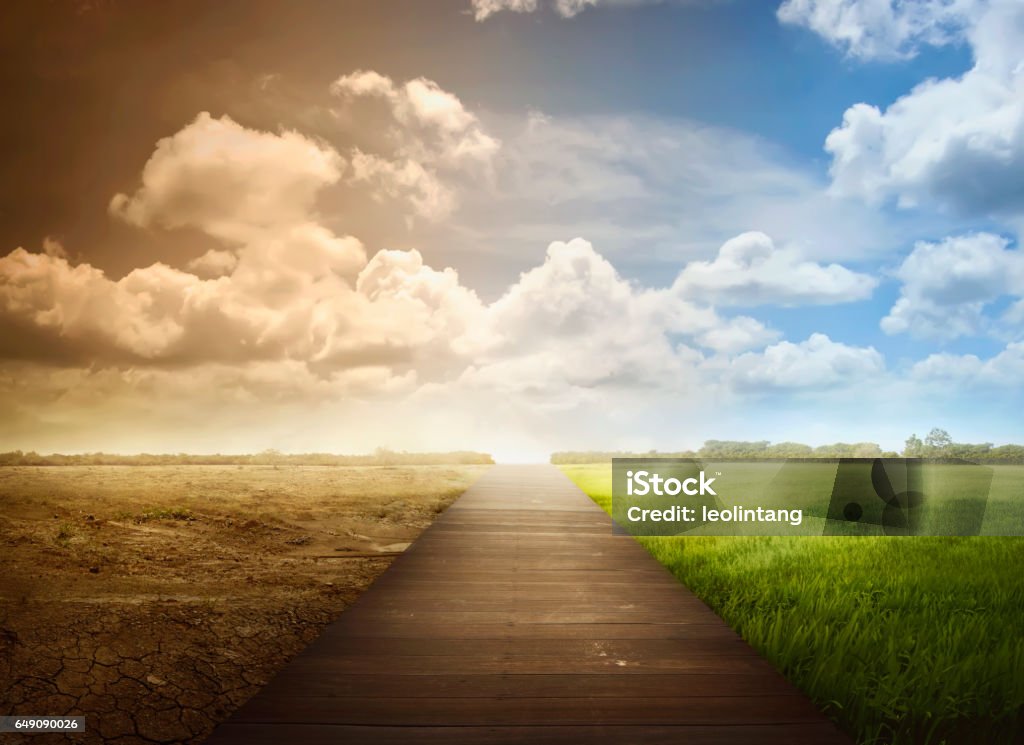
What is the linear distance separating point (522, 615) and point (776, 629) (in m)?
1.59

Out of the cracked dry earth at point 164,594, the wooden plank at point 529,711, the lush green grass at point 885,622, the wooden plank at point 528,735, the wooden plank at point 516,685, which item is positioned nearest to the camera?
the wooden plank at point 528,735

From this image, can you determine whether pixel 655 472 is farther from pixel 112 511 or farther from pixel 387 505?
pixel 112 511

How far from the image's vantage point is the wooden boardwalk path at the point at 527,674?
253 cm

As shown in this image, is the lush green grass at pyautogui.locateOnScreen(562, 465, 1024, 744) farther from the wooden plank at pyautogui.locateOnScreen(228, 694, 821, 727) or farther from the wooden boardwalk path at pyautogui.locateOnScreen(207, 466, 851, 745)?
the wooden plank at pyautogui.locateOnScreen(228, 694, 821, 727)

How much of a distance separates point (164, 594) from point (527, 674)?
3594mm

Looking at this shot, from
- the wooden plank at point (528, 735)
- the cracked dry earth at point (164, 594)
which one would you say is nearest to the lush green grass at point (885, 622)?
the wooden plank at point (528, 735)

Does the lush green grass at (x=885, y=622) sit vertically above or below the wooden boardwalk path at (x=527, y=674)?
below

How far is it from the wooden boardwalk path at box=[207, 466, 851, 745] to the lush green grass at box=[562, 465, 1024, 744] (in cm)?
30

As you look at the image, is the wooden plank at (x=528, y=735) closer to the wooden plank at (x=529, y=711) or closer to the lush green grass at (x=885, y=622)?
the wooden plank at (x=529, y=711)

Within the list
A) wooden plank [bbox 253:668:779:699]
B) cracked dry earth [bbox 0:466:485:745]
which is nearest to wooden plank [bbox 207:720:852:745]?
wooden plank [bbox 253:668:779:699]

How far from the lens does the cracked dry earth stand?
3.29 meters

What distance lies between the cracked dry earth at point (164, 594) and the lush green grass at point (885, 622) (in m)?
3.07

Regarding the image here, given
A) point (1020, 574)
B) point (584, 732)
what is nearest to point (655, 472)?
point (1020, 574)

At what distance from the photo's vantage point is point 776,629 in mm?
3734
